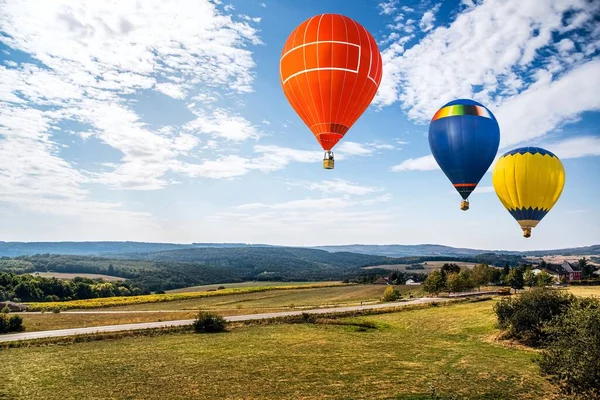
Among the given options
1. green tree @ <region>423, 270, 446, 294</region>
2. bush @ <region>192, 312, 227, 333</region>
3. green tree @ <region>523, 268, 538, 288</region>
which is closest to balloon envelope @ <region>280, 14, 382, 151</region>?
bush @ <region>192, 312, 227, 333</region>

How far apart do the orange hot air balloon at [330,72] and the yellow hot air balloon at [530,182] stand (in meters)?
15.8

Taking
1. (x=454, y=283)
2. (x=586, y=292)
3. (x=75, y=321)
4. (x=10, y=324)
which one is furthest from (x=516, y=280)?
(x=10, y=324)

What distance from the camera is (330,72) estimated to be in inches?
1049

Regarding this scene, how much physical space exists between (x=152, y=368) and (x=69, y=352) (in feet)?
30.7

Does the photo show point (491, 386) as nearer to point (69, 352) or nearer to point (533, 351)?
point (533, 351)

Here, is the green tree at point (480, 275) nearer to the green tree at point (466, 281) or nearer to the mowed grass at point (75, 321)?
the green tree at point (466, 281)

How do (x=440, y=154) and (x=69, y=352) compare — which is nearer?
(x=69, y=352)

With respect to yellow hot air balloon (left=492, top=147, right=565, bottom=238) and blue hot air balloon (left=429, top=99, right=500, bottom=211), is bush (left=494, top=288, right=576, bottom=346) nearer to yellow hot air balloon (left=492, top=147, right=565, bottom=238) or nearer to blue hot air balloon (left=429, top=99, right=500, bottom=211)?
yellow hot air balloon (left=492, top=147, right=565, bottom=238)

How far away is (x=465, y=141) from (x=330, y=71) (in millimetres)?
12971

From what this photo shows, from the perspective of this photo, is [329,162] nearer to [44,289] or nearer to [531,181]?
[531,181]

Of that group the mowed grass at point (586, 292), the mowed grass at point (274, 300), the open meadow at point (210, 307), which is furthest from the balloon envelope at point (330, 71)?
the mowed grass at point (586, 292)

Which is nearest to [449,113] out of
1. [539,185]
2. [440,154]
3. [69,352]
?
[440,154]

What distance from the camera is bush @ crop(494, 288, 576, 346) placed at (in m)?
33.0

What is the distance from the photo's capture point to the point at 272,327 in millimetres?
43219
